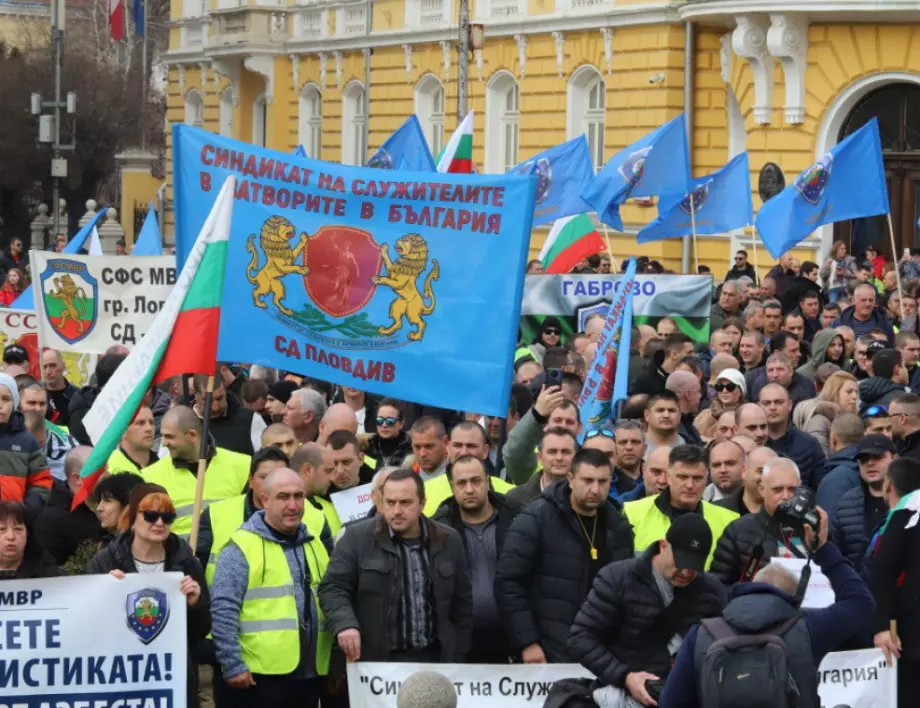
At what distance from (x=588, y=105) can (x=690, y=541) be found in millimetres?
27246

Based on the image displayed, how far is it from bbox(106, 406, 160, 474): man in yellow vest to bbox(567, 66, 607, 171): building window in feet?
77.5

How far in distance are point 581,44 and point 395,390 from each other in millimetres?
24029

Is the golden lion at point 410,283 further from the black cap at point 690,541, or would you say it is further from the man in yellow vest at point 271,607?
the black cap at point 690,541

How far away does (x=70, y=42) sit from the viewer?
69750 millimetres

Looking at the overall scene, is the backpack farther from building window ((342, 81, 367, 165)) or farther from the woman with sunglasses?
building window ((342, 81, 367, 165))

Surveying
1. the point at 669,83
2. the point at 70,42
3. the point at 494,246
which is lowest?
the point at 494,246

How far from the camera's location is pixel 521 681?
28.9 feet

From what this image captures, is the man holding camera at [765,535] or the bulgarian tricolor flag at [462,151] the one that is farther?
the bulgarian tricolor flag at [462,151]

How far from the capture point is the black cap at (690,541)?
765 centimetres

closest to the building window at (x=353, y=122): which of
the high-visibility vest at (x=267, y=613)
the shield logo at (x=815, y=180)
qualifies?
the shield logo at (x=815, y=180)

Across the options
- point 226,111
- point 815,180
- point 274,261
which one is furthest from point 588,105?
point 274,261

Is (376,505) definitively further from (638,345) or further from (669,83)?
(669,83)

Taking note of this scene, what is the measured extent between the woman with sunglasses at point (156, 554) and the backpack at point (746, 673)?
2338 mm

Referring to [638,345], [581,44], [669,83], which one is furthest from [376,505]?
[581,44]
